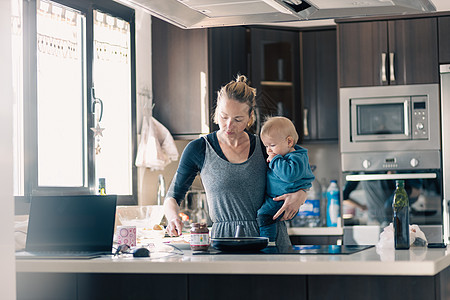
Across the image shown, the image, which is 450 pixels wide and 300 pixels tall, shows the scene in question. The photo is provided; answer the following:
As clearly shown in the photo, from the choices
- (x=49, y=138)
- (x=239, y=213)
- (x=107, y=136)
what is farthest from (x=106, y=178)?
(x=239, y=213)

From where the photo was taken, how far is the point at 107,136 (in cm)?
413

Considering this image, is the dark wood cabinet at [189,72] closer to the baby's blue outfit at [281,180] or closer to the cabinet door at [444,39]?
the cabinet door at [444,39]

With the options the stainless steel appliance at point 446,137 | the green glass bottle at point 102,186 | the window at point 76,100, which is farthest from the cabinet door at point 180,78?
the stainless steel appliance at point 446,137

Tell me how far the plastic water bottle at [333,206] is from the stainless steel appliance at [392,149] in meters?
0.29

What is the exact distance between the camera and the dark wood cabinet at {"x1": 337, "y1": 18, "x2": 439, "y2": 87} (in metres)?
4.42

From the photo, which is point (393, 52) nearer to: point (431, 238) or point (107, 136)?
point (431, 238)

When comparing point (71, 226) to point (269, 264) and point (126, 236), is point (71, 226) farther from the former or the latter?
point (269, 264)

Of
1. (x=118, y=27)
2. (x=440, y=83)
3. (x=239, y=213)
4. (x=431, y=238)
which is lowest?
(x=431, y=238)

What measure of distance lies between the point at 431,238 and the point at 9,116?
2947 mm

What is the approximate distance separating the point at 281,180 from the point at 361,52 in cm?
203

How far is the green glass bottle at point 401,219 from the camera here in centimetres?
235

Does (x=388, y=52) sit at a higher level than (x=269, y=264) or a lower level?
higher

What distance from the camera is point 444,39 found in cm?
440

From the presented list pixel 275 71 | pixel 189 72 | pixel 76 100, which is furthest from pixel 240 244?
pixel 275 71
